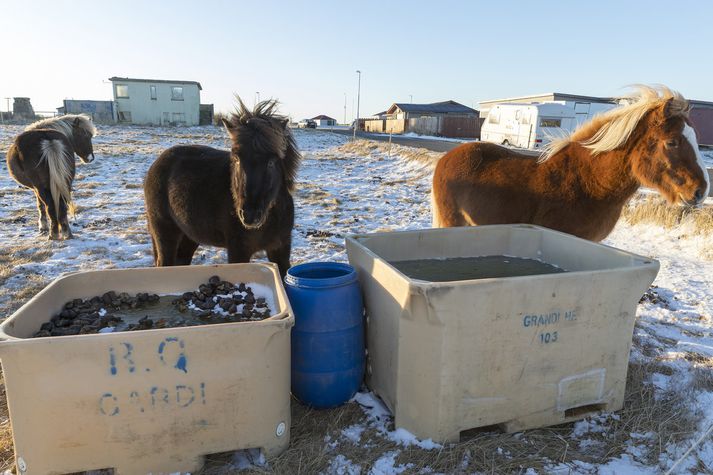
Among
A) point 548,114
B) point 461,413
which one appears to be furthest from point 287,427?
point 548,114

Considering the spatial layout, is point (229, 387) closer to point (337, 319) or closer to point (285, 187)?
point (337, 319)

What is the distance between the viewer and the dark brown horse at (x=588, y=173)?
129 inches

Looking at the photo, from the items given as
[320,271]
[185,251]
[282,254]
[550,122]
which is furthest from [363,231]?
[550,122]

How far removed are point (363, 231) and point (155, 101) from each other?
45437 millimetres

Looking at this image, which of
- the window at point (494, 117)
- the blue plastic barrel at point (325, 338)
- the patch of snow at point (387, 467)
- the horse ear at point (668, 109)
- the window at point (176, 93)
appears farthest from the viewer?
the window at point (176, 93)

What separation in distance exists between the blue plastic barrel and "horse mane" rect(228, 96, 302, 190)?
3.79 feet

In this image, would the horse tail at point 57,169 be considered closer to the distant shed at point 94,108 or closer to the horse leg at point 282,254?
the horse leg at point 282,254

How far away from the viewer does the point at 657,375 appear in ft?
9.85

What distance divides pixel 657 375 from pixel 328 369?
92.0 inches

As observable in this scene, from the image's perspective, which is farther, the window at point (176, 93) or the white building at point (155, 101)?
the window at point (176, 93)

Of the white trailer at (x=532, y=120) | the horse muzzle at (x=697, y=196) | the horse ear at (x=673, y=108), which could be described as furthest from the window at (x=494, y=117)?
the horse muzzle at (x=697, y=196)

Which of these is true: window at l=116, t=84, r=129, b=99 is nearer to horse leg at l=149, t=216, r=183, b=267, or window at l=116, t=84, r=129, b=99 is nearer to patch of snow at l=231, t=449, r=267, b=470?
horse leg at l=149, t=216, r=183, b=267

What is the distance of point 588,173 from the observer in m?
3.67

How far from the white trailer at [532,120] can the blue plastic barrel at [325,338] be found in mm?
17924
